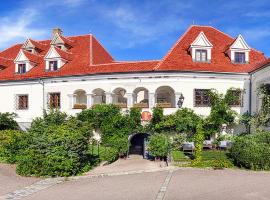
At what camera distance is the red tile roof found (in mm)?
33156

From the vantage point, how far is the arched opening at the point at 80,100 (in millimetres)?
35094

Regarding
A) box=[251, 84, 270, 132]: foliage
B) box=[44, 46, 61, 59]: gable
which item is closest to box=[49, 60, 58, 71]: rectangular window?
box=[44, 46, 61, 59]: gable

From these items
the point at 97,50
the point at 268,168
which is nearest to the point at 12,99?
the point at 97,50

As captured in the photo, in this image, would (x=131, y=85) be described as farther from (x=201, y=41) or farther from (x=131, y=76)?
(x=201, y=41)

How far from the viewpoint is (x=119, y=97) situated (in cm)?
3794

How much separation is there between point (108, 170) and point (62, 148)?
3.42m

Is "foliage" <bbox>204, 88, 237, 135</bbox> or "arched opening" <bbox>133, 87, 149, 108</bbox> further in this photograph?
"arched opening" <bbox>133, 87, 149, 108</bbox>

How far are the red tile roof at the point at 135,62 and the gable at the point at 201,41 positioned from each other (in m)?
1.22

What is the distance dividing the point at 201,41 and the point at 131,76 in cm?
689

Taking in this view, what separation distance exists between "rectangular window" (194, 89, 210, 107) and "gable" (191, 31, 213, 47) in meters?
4.13

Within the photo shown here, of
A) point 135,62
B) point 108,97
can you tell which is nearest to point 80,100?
point 108,97

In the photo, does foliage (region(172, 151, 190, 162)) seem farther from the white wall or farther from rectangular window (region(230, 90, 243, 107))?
rectangular window (region(230, 90, 243, 107))

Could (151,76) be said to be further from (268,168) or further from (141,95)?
(268,168)

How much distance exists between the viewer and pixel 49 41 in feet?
143
